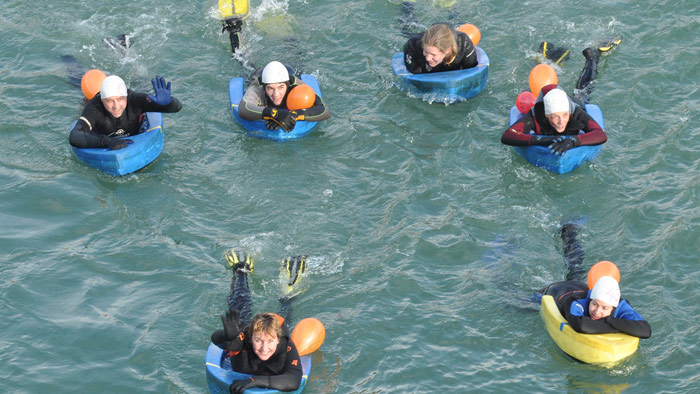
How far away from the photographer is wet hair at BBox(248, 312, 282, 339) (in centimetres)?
814

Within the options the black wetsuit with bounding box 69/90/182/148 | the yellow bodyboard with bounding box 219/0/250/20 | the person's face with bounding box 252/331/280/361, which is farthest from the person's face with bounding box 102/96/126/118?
the person's face with bounding box 252/331/280/361

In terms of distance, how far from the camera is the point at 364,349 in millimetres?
9242

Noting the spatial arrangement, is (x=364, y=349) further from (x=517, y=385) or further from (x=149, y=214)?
(x=149, y=214)

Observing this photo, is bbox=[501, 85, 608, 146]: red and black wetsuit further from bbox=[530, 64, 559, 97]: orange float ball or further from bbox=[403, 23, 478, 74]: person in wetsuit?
bbox=[403, 23, 478, 74]: person in wetsuit

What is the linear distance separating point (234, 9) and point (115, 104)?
14.0 ft

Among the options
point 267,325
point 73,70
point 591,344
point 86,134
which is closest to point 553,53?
point 591,344

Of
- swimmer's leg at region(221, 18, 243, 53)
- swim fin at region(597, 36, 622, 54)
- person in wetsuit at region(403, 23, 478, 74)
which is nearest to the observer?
person in wetsuit at region(403, 23, 478, 74)

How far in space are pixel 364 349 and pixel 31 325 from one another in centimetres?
364

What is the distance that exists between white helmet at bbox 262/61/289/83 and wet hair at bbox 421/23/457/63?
2.05 meters

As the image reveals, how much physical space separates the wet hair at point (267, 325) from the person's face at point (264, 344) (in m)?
0.03

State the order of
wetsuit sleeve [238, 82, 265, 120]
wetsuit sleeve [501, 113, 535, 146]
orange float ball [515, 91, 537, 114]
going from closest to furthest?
1. wetsuit sleeve [501, 113, 535, 146]
2. orange float ball [515, 91, 537, 114]
3. wetsuit sleeve [238, 82, 265, 120]

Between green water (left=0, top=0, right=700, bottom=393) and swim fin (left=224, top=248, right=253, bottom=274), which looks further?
swim fin (left=224, top=248, right=253, bottom=274)

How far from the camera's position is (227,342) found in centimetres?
834

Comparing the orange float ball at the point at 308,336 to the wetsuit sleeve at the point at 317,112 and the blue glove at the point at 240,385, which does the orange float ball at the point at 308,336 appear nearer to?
the blue glove at the point at 240,385
